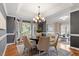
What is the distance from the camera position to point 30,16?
7.61ft

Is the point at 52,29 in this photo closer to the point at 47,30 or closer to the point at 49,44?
the point at 47,30

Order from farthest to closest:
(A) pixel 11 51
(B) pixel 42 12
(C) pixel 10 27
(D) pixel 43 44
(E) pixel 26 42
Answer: (D) pixel 43 44 < (E) pixel 26 42 < (B) pixel 42 12 < (C) pixel 10 27 < (A) pixel 11 51

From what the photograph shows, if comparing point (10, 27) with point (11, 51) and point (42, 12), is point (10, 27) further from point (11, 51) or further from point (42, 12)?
point (42, 12)

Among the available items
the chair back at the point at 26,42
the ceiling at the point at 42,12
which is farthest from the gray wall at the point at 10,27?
the chair back at the point at 26,42

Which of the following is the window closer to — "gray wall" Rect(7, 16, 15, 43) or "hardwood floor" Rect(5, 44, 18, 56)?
"gray wall" Rect(7, 16, 15, 43)

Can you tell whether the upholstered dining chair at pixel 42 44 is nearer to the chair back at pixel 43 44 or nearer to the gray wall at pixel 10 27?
the chair back at pixel 43 44

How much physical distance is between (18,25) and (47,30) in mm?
694

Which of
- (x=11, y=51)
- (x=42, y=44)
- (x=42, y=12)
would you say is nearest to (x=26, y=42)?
(x=42, y=44)

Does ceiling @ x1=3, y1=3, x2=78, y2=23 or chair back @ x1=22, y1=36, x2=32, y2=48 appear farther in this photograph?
chair back @ x1=22, y1=36, x2=32, y2=48

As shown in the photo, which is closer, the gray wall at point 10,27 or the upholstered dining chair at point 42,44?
the gray wall at point 10,27

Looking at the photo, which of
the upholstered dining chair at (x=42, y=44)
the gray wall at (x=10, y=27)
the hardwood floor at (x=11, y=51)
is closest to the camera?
the hardwood floor at (x=11, y=51)

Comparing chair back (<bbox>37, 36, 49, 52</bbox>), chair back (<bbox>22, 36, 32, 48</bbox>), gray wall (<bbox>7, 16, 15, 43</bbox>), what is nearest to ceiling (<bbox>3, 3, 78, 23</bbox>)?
gray wall (<bbox>7, 16, 15, 43</bbox>)

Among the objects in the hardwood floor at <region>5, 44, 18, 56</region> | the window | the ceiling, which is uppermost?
the ceiling

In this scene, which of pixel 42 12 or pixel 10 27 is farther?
pixel 42 12
